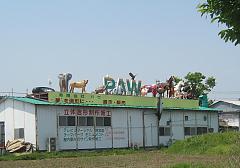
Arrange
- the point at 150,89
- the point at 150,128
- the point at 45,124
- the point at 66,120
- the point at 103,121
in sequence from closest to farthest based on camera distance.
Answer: the point at 45,124 → the point at 66,120 → the point at 103,121 → the point at 150,128 → the point at 150,89

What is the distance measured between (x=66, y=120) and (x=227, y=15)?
→ 90.2 ft

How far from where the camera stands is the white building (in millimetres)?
30516

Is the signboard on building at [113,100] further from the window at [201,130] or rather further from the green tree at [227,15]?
the green tree at [227,15]

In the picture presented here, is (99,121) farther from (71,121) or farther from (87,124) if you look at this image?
(71,121)

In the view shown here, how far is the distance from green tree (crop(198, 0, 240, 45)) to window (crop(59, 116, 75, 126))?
27.0 metres

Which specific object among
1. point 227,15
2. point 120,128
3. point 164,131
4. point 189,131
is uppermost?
point 227,15

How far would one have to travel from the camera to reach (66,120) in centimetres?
3178

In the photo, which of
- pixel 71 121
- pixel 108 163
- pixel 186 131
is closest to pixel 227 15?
pixel 108 163

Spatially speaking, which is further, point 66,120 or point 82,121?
point 82,121

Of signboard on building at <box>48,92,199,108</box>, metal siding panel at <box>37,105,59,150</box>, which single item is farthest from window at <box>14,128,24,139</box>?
signboard on building at <box>48,92,199,108</box>

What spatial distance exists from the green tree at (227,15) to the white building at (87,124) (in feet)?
85.0

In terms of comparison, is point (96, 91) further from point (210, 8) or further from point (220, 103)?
point (210, 8)

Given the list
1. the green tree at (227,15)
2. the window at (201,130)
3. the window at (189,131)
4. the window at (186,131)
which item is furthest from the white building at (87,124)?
the green tree at (227,15)

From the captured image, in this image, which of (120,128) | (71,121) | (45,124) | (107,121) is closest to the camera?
(45,124)
